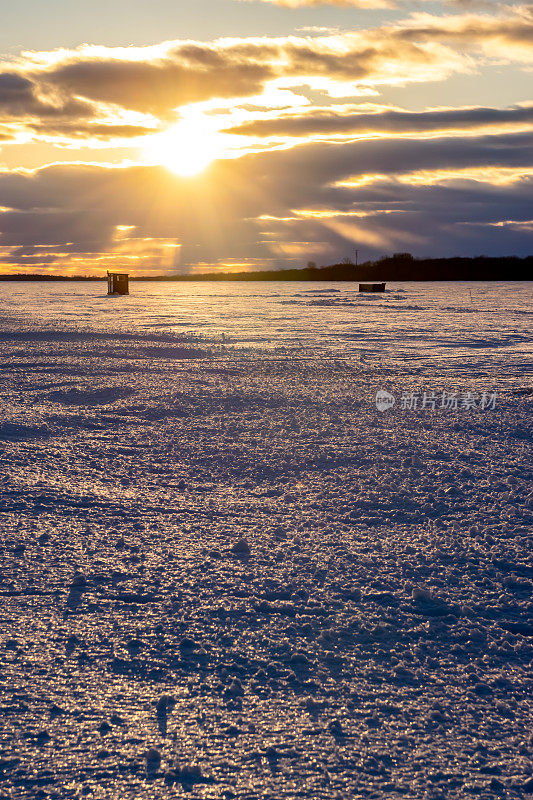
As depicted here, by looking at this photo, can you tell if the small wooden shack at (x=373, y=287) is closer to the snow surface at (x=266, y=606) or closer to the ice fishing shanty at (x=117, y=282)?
the ice fishing shanty at (x=117, y=282)

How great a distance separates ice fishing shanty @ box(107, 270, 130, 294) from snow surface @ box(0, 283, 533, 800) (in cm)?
6544

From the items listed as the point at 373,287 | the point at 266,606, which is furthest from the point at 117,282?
the point at 266,606

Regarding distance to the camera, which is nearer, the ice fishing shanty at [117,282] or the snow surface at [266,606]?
the snow surface at [266,606]

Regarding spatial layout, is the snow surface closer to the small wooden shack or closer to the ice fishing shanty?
the ice fishing shanty

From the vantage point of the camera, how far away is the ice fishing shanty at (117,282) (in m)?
72.8

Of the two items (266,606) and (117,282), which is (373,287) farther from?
(266,606)

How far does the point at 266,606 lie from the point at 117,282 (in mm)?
73024

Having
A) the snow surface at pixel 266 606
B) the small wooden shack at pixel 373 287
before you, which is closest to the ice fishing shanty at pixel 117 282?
the small wooden shack at pixel 373 287

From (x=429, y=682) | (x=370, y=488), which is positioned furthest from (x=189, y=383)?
(x=429, y=682)

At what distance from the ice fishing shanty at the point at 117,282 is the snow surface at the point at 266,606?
6544 centimetres

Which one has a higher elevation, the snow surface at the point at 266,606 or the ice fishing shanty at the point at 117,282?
the ice fishing shanty at the point at 117,282

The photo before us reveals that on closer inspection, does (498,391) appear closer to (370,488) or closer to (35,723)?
(370,488)

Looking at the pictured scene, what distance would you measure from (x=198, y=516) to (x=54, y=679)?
7.99ft

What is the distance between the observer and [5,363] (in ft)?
52.7
